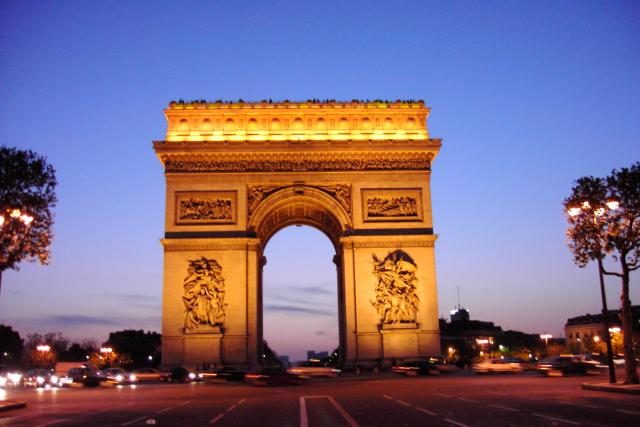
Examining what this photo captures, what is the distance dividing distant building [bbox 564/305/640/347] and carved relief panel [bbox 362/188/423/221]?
7456cm

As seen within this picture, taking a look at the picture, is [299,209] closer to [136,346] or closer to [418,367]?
[418,367]

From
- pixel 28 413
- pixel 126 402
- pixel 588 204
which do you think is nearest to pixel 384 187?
pixel 588 204

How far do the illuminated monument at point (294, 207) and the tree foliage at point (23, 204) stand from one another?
1478 cm

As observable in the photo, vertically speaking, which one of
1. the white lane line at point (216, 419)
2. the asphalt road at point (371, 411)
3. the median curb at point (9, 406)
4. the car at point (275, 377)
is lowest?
the asphalt road at point (371, 411)

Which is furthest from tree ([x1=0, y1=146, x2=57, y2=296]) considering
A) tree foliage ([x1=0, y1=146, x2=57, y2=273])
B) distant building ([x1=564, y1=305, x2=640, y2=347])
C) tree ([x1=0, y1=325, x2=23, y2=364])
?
distant building ([x1=564, y1=305, x2=640, y2=347])

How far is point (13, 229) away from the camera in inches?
941

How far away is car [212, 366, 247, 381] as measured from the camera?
36750 millimetres

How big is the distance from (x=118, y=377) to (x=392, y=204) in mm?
20376

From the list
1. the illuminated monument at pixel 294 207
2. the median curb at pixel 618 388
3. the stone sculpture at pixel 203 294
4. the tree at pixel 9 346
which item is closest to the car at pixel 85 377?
the illuminated monument at pixel 294 207

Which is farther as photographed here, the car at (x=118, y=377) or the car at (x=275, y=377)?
the car at (x=118, y=377)

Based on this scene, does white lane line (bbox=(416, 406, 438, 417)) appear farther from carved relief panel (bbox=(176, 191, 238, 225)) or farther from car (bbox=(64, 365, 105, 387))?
car (bbox=(64, 365, 105, 387))

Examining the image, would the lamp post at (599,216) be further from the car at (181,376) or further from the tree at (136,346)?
the tree at (136,346)

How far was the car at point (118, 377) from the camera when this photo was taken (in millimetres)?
40975

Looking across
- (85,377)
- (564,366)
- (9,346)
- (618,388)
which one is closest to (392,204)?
(564,366)
